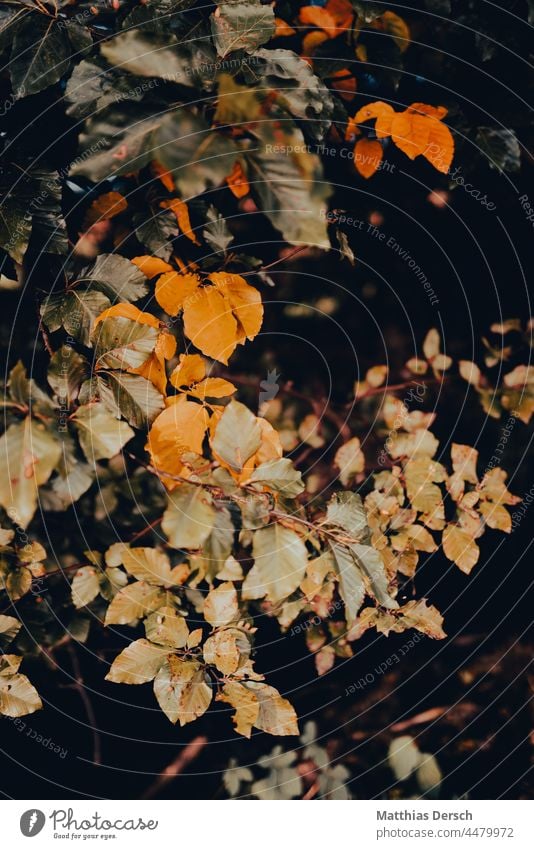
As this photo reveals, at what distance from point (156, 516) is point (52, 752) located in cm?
39

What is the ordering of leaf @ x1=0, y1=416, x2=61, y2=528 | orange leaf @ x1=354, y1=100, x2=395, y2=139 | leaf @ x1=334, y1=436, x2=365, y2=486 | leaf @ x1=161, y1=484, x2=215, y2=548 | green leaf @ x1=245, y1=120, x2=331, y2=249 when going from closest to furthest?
green leaf @ x1=245, y1=120, x2=331, y2=249 < leaf @ x1=0, y1=416, x2=61, y2=528 < leaf @ x1=161, y1=484, x2=215, y2=548 < orange leaf @ x1=354, y1=100, x2=395, y2=139 < leaf @ x1=334, y1=436, x2=365, y2=486

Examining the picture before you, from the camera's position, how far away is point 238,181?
64 centimetres

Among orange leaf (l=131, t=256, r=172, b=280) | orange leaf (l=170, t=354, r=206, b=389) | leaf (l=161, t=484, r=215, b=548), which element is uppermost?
orange leaf (l=131, t=256, r=172, b=280)

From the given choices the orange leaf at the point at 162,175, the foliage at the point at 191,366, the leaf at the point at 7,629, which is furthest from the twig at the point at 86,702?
the orange leaf at the point at 162,175

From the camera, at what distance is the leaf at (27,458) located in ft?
1.47

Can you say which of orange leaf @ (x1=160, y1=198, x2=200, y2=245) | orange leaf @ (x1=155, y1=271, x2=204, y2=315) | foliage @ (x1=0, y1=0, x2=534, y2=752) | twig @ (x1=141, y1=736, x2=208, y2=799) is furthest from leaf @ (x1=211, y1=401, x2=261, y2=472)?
twig @ (x1=141, y1=736, x2=208, y2=799)

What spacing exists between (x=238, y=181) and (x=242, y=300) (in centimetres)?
14

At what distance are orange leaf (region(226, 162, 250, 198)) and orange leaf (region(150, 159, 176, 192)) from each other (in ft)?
0.20

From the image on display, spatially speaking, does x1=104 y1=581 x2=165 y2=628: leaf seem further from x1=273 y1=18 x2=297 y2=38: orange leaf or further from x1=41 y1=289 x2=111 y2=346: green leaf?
x1=273 y1=18 x2=297 y2=38: orange leaf

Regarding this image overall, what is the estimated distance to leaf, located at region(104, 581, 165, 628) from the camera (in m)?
0.68

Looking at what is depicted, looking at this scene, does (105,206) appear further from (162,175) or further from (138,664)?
(138,664)

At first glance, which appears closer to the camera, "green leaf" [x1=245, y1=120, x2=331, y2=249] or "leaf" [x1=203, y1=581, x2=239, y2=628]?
"green leaf" [x1=245, y1=120, x2=331, y2=249]

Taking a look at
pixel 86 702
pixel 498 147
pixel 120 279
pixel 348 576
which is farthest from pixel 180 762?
pixel 498 147

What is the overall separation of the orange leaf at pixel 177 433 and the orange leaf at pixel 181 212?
20 cm
